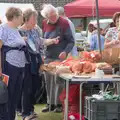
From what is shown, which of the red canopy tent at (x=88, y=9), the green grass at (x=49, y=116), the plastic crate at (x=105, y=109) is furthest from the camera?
the red canopy tent at (x=88, y=9)

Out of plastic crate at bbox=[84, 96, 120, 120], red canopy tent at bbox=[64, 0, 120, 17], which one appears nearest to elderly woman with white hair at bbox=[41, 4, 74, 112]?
plastic crate at bbox=[84, 96, 120, 120]

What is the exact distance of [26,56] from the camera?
279 inches

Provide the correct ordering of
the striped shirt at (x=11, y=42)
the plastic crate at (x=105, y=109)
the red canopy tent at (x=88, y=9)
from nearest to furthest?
1. the plastic crate at (x=105, y=109)
2. the striped shirt at (x=11, y=42)
3. the red canopy tent at (x=88, y=9)

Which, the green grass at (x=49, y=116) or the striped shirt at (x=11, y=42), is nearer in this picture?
the striped shirt at (x=11, y=42)

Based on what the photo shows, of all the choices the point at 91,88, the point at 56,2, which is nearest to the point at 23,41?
the point at 91,88

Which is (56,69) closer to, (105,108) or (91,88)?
(91,88)

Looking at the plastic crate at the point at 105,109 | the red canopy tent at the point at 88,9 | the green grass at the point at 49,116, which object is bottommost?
the green grass at the point at 49,116

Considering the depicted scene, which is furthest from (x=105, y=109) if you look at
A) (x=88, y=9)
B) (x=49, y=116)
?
(x=88, y=9)

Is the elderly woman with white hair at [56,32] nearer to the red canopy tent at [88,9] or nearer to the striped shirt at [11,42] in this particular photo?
the striped shirt at [11,42]

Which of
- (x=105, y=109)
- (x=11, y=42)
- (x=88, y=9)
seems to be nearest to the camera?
(x=105, y=109)

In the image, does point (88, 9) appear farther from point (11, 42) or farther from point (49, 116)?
point (11, 42)

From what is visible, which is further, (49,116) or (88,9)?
(88,9)

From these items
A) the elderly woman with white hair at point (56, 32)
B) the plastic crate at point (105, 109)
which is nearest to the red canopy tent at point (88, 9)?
the elderly woman with white hair at point (56, 32)

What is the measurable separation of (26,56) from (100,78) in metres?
1.41
